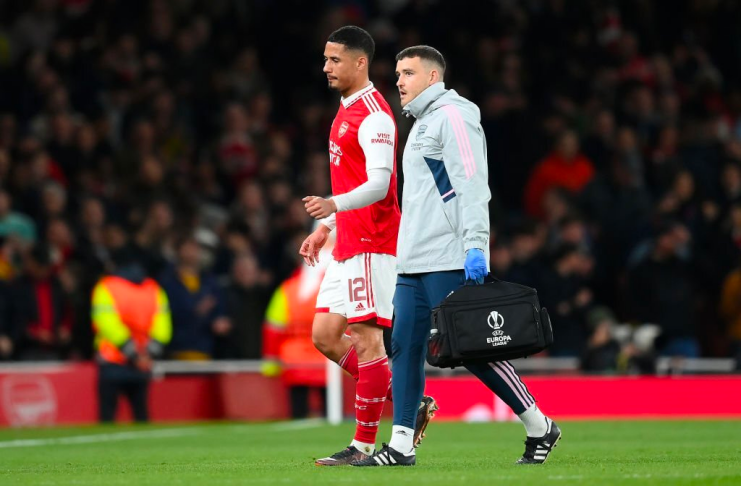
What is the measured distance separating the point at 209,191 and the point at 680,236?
572 cm

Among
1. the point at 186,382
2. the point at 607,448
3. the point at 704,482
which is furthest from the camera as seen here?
the point at 186,382

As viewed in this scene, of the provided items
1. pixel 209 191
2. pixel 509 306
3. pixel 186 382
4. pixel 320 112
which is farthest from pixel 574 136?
pixel 509 306

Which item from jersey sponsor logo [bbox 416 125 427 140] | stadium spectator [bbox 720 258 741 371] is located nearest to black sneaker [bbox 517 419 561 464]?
jersey sponsor logo [bbox 416 125 427 140]

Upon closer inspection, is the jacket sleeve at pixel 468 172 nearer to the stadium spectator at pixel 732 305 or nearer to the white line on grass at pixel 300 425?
the white line on grass at pixel 300 425

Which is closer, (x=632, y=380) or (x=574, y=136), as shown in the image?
(x=632, y=380)

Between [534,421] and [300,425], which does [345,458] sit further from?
[300,425]

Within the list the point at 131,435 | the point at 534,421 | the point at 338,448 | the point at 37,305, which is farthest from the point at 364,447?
the point at 37,305

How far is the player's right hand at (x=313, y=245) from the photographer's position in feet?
28.0

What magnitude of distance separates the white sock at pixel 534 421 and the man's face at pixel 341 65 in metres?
2.16

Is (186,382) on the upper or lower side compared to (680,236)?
lower

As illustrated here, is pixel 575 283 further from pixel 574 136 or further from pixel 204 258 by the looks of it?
pixel 204 258

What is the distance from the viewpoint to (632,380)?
1546cm

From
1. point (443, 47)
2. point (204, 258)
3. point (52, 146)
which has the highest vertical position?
point (443, 47)

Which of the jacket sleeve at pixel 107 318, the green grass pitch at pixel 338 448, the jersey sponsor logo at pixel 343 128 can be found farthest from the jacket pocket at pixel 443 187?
the jacket sleeve at pixel 107 318
